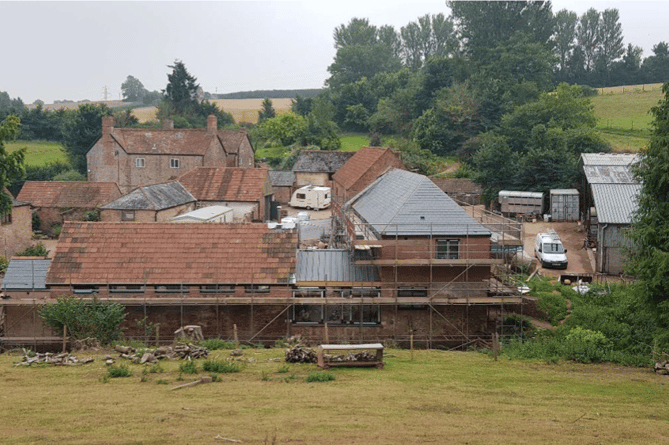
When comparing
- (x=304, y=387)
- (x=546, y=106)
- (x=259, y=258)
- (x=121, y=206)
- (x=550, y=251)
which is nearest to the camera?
(x=304, y=387)

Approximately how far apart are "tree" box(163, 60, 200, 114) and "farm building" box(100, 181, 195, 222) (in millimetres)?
49462

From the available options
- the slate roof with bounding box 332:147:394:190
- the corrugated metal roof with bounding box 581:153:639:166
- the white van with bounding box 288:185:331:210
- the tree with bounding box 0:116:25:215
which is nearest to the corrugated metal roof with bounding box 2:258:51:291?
the tree with bounding box 0:116:25:215

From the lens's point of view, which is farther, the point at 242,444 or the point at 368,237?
the point at 368,237

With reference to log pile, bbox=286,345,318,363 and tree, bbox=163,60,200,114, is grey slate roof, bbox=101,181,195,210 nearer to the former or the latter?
log pile, bbox=286,345,318,363

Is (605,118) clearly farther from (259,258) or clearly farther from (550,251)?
(259,258)

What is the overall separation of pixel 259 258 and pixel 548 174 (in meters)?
31.6

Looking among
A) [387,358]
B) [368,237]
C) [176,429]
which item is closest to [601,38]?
[368,237]

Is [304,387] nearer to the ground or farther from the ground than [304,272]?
nearer to the ground

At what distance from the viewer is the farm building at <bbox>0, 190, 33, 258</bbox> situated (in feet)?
136

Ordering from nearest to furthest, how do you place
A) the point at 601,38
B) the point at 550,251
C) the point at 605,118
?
the point at 550,251, the point at 605,118, the point at 601,38

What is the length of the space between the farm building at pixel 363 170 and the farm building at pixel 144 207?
10453 millimetres

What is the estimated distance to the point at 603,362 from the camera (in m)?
22.9

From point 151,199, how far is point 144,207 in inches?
31.1

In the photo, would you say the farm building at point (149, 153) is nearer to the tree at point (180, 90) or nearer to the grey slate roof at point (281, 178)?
the grey slate roof at point (281, 178)
